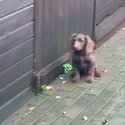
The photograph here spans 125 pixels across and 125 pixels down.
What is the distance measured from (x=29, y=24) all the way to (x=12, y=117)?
111cm

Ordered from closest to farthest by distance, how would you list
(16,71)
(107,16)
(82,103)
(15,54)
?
(15,54) → (16,71) → (82,103) → (107,16)

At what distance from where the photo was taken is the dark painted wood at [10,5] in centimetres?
561

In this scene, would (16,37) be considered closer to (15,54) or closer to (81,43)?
(15,54)

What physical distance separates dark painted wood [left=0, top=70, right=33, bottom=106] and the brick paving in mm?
219

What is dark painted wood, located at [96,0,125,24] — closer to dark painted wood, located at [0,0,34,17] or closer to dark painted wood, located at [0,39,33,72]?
dark painted wood, located at [0,39,33,72]

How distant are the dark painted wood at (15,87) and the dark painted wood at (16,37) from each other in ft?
1.52

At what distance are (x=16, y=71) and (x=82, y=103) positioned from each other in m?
0.92

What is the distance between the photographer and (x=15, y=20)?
19.5ft

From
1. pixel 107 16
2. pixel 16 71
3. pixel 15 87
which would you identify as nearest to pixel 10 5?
pixel 16 71

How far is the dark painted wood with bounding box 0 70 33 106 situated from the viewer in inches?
236

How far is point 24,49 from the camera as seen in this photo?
248 inches

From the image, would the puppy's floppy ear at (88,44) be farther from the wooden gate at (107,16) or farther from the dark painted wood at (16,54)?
the wooden gate at (107,16)

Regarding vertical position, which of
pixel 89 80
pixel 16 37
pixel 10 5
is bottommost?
pixel 89 80

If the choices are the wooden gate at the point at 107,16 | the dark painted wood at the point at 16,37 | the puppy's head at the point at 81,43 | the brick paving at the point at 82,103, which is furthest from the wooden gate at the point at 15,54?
the wooden gate at the point at 107,16
